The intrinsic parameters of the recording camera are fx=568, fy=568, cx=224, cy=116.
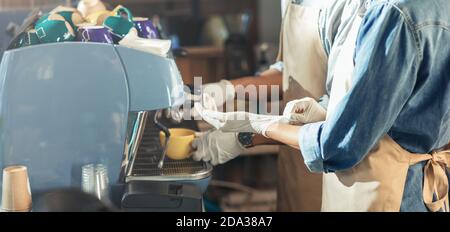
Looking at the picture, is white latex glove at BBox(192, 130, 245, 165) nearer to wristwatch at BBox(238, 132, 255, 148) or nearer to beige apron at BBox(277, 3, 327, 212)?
wristwatch at BBox(238, 132, 255, 148)

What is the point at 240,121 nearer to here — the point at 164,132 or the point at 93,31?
the point at 164,132

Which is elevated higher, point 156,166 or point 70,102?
point 70,102

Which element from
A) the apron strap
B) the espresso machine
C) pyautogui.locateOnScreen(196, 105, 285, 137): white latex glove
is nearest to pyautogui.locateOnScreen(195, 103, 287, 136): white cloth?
pyautogui.locateOnScreen(196, 105, 285, 137): white latex glove

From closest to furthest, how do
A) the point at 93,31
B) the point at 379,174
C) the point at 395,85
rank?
1. the point at 395,85
2. the point at 379,174
3. the point at 93,31

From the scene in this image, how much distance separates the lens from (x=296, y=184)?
135 centimetres

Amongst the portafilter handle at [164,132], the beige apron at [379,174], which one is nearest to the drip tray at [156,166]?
the portafilter handle at [164,132]

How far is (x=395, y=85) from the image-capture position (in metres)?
0.88

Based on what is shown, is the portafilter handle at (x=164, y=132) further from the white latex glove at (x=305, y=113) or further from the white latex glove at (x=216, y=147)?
the white latex glove at (x=305, y=113)

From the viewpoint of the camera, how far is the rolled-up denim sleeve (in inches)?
34.0

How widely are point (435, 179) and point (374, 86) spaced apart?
26 cm

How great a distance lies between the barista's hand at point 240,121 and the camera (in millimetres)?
1104

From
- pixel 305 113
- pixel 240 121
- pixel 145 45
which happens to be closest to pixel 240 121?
pixel 240 121

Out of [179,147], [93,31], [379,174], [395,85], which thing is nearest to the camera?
[395,85]

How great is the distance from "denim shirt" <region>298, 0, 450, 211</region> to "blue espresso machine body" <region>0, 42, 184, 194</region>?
1.11 ft
